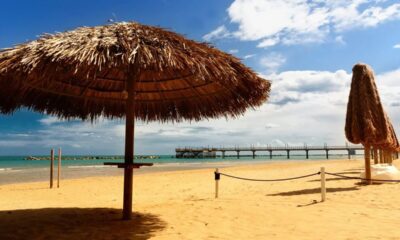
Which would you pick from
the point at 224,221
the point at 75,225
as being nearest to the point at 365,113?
the point at 224,221

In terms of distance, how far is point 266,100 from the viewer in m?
6.93

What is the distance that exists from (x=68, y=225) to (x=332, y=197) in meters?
6.60

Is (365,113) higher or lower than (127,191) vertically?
higher

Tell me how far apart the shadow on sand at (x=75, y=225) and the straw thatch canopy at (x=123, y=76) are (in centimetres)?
220

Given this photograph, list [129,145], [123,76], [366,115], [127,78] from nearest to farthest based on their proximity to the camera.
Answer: [129,145], [127,78], [123,76], [366,115]

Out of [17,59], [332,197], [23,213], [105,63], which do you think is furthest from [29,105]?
[332,197]

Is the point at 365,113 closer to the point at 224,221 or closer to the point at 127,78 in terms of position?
the point at 224,221

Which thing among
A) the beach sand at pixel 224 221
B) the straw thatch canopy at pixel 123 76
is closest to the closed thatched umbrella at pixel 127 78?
the straw thatch canopy at pixel 123 76

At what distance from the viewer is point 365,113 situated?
11.7m

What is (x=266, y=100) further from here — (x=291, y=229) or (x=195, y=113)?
(x=291, y=229)

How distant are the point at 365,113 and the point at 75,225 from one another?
9.93 meters

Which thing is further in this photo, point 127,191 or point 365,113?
point 365,113

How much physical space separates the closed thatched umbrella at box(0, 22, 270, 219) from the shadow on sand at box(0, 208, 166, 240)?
0.48 m

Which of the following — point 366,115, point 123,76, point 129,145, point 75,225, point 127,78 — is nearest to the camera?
point 75,225
